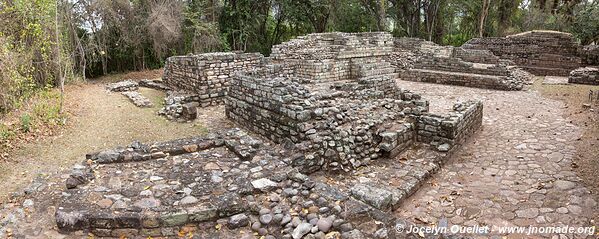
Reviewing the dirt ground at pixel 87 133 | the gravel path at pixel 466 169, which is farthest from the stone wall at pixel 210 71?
the dirt ground at pixel 87 133

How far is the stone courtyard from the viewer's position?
14.5ft

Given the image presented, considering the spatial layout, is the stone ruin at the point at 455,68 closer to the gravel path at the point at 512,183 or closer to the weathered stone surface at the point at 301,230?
the gravel path at the point at 512,183

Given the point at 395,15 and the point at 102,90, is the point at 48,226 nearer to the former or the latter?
the point at 102,90

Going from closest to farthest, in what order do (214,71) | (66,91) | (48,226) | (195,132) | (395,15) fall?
(48,226)
(195,132)
(214,71)
(66,91)
(395,15)

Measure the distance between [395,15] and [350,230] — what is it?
29308 millimetres

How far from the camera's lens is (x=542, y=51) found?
2053 centimetres

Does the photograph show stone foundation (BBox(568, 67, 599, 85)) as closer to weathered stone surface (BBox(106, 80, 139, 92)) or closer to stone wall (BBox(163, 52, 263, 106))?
stone wall (BBox(163, 52, 263, 106))

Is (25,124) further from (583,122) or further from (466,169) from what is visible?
(583,122)

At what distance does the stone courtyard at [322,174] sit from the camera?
4434mm

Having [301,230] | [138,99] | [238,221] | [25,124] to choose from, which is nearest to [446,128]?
[301,230]

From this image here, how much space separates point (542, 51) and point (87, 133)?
900 inches

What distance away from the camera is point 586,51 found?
19.2 m

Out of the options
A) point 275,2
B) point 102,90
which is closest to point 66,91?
point 102,90

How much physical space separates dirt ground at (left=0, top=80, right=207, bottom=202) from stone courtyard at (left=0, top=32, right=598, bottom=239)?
0.80 m
